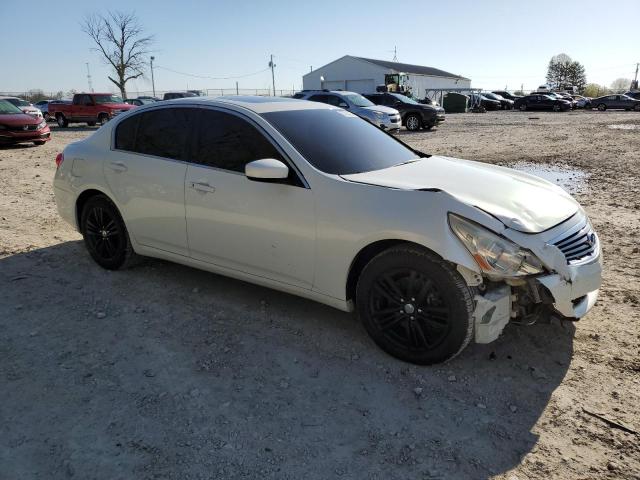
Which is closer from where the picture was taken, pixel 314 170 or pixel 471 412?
pixel 471 412

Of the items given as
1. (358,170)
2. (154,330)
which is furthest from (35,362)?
(358,170)

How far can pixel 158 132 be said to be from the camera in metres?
4.47

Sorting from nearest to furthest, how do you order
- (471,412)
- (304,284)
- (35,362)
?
(471,412)
(35,362)
(304,284)

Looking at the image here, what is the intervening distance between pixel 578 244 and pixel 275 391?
215 centimetres

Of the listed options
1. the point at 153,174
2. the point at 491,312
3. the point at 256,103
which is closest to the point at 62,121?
the point at 153,174

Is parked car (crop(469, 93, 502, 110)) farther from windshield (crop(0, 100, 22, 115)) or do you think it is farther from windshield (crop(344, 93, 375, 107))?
windshield (crop(0, 100, 22, 115))

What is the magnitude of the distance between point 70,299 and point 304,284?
220 centimetres

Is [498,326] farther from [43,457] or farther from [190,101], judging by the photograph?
[190,101]

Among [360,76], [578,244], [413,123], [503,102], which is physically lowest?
[413,123]

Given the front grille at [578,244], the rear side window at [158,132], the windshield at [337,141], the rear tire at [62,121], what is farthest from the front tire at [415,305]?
the rear tire at [62,121]

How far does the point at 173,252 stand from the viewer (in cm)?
440

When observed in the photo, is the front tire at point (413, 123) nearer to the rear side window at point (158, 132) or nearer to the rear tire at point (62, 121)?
the rear tire at point (62, 121)

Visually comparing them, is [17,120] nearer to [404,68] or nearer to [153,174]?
[153,174]

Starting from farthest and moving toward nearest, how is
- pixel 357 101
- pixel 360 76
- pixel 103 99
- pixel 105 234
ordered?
pixel 360 76, pixel 103 99, pixel 357 101, pixel 105 234
